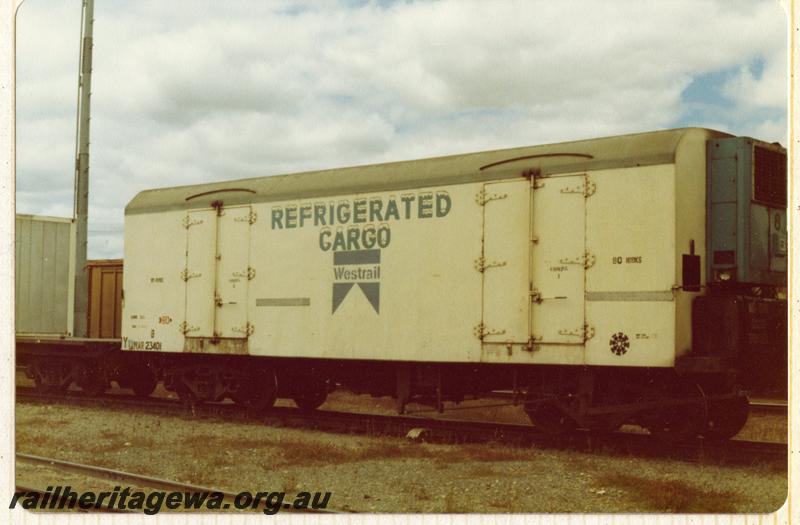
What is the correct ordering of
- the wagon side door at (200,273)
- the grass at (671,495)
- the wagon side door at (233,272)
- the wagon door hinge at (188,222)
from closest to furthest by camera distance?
the grass at (671,495) → the wagon side door at (233,272) → the wagon side door at (200,273) → the wagon door hinge at (188,222)

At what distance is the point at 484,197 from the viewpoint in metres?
11.4

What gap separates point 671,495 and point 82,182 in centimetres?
1307

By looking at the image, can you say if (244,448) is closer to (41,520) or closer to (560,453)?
(560,453)

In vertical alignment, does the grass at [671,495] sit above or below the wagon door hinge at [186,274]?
below

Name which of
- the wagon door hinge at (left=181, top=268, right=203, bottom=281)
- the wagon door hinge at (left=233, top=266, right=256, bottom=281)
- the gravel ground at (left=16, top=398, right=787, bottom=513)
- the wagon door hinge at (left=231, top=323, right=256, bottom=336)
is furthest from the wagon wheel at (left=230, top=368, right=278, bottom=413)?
the wagon door hinge at (left=181, top=268, right=203, bottom=281)

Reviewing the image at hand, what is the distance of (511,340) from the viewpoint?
431 inches

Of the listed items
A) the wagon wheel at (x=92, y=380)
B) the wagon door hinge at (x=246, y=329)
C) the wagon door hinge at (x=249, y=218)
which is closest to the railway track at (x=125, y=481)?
the wagon door hinge at (x=246, y=329)

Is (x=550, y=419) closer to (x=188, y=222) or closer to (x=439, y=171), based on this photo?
(x=439, y=171)

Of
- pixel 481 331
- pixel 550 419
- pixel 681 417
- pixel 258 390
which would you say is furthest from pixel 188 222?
pixel 681 417

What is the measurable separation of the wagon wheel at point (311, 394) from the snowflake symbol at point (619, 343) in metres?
5.42

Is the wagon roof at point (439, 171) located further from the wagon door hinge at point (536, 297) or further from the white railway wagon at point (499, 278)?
the wagon door hinge at point (536, 297)

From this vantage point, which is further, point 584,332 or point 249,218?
point 249,218

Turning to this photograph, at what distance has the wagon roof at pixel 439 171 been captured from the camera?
33.8 feet

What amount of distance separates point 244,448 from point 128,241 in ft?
19.3
